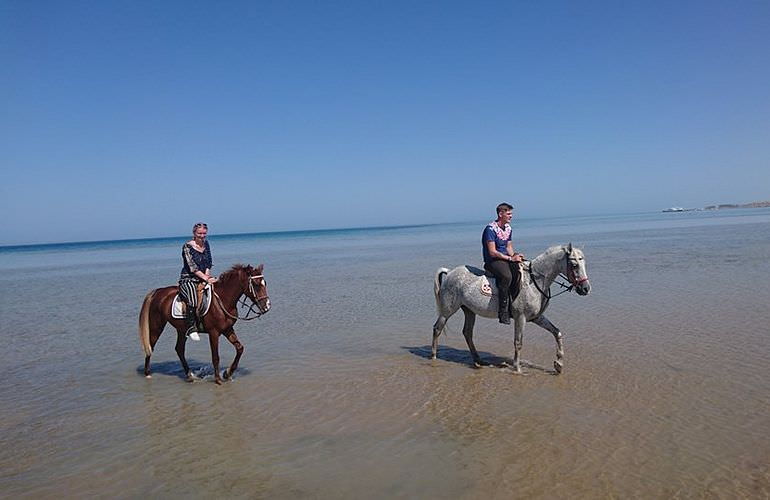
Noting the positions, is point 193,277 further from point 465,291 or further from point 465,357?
point 465,357

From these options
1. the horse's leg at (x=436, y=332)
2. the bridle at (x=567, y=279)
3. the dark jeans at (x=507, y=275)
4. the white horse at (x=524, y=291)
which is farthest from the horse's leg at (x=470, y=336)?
the bridle at (x=567, y=279)

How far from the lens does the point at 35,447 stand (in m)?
5.99

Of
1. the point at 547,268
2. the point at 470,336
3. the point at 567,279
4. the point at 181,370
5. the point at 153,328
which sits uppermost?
the point at 547,268

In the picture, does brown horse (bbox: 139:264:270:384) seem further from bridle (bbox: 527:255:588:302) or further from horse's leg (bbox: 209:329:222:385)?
bridle (bbox: 527:255:588:302)

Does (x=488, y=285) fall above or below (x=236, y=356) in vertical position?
above

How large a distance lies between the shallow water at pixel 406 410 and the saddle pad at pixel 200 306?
3.91 ft

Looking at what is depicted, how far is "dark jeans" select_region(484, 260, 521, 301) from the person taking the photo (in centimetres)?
846

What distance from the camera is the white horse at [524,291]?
797cm

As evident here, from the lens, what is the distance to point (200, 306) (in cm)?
840

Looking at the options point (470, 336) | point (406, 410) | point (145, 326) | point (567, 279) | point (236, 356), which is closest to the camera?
point (406, 410)

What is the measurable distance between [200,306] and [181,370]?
1769mm

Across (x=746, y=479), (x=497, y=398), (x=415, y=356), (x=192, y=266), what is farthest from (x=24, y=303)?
(x=746, y=479)

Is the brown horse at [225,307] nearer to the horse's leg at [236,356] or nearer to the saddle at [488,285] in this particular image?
the horse's leg at [236,356]


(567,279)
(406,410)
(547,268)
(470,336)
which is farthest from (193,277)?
(567,279)
